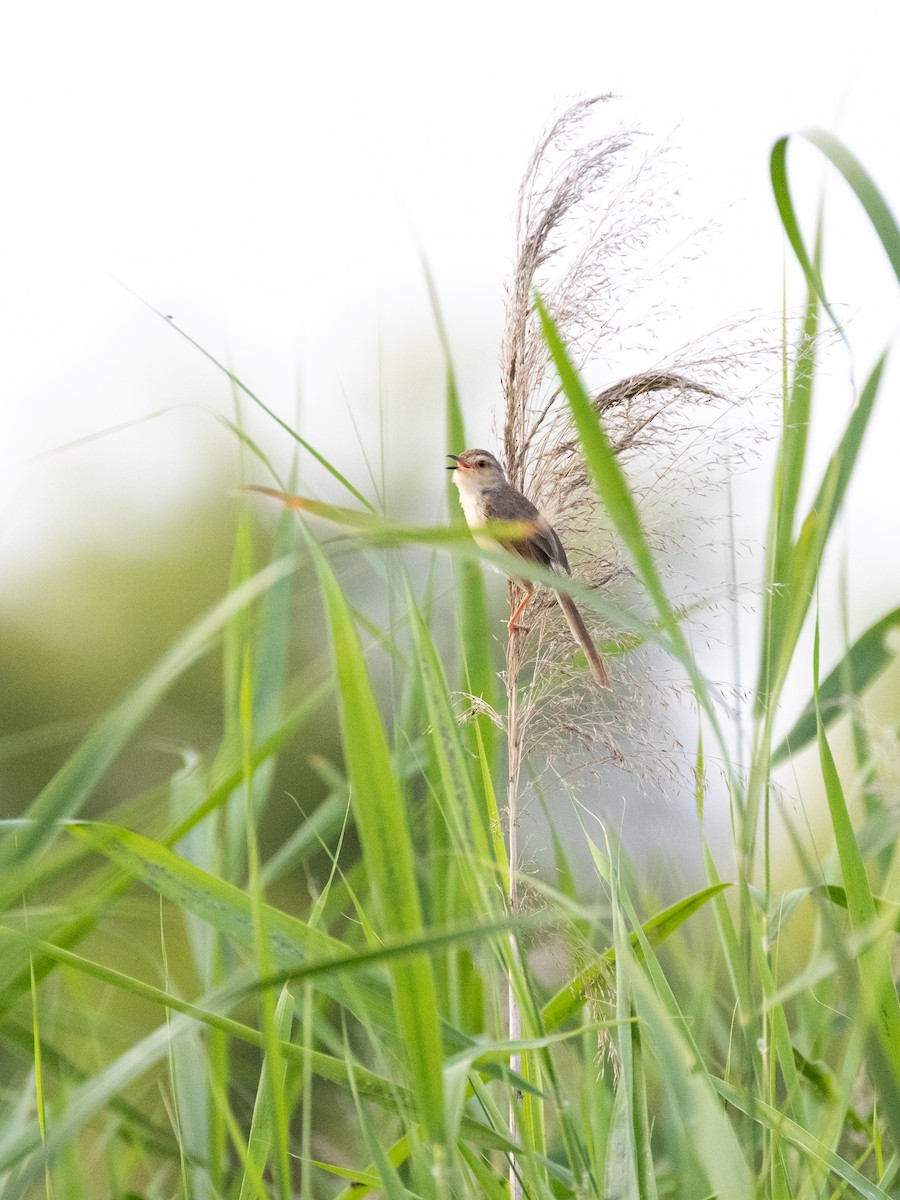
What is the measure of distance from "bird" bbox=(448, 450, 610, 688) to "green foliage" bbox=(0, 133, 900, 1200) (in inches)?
2.6

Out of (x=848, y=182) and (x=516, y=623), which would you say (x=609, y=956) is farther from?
(x=848, y=182)

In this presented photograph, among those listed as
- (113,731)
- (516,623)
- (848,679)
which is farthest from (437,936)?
(516,623)

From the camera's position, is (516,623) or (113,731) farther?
(516,623)

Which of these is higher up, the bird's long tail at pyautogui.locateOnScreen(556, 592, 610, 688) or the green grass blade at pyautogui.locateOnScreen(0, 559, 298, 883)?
the green grass blade at pyautogui.locateOnScreen(0, 559, 298, 883)

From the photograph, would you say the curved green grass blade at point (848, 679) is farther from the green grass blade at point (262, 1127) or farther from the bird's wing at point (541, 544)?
the green grass blade at point (262, 1127)

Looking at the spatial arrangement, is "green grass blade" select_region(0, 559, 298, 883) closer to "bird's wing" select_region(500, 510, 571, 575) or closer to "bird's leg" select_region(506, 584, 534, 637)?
"bird's wing" select_region(500, 510, 571, 575)

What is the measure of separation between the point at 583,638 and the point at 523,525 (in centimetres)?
42

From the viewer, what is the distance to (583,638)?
1.30 meters

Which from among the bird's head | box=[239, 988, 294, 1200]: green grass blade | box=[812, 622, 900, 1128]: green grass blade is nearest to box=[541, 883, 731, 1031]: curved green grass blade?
box=[812, 622, 900, 1128]: green grass blade

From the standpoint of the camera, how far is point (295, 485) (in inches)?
39.9

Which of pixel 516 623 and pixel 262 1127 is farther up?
pixel 516 623

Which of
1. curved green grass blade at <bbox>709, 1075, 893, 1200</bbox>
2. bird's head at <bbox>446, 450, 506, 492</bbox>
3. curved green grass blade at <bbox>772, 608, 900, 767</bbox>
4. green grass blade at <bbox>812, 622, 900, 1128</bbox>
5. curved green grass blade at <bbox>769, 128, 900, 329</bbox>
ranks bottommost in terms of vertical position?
curved green grass blade at <bbox>709, 1075, 893, 1200</bbox>

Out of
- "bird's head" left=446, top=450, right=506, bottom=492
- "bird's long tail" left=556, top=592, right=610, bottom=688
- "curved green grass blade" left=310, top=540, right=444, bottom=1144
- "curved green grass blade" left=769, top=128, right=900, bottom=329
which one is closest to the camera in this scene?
"curved green grass blade" left=310, top=540, right=444, bottom=1144

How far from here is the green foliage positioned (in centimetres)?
71
